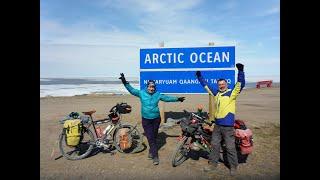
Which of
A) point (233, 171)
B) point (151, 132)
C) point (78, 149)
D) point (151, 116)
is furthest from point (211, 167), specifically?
point (78, 149)

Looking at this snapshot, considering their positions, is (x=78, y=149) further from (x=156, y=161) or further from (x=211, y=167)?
(x=211, y=167)

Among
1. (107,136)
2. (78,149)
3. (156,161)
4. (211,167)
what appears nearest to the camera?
(211,167)

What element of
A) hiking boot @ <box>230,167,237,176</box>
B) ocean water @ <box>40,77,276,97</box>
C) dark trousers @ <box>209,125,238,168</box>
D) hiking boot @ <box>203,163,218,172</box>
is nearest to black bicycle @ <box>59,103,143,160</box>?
hiking boot @ <box>203,163,218,172</box>

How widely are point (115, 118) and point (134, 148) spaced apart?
3.49 ft

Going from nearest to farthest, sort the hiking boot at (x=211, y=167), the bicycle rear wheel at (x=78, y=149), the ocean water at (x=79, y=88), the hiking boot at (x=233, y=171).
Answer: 1. the hiking boot at (x=233, y=171)
2. the hiking boot at (x=211, y=167)
3. the bicycle rear wheel at (x=78, y=149)
4. the ocean water at (x=79, y=88)

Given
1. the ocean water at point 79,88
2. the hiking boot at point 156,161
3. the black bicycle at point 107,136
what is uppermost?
the ocean water at point 79,88

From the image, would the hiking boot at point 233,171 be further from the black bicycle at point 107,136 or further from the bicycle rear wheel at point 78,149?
the bicycle rear wheel at point 78,149

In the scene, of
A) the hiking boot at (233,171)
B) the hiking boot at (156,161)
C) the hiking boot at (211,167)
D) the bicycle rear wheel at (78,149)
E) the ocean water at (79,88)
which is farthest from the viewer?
the ocean water at (79,88)

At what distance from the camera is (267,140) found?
1100 cm

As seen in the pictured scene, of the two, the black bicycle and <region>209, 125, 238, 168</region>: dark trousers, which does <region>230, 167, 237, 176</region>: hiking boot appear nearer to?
<region>209, 125, 238, 168</region>: dark trousers

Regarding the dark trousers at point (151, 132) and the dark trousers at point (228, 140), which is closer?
the dark trousers at point (228, 140)

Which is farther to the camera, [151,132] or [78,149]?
[78,149]

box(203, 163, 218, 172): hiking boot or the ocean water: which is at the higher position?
the ocean water

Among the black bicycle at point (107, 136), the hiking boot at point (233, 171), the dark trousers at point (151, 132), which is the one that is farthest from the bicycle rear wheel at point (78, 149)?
the hiking boot at point (233, 171)
